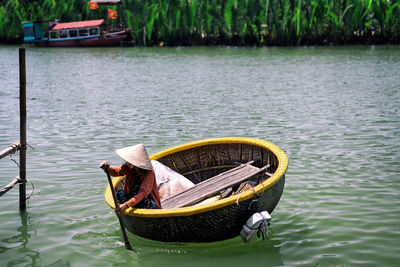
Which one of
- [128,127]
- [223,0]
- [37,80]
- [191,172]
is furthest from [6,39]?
[191,172]

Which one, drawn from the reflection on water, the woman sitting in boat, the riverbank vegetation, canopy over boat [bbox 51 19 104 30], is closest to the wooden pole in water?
the reflection on water

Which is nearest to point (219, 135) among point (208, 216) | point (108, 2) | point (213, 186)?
point (213, 186)

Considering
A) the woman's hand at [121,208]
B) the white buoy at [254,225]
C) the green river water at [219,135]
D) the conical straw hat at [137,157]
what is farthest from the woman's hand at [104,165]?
the white buoy at [254,225]

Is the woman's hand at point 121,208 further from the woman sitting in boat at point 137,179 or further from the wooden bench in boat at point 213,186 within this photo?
the wooden bench in boat at point 213,186

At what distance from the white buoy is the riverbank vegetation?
27393mm

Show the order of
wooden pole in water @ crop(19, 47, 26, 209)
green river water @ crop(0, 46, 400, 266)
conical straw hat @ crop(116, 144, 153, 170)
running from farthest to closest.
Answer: wooden pole in water @ crop(19, 47, 26, 209), green river water @ crop(0, 46, 400, 266), conical straw hat @ crop(116, 144, 153, 170)

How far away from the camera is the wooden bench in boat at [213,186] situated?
5891 mm

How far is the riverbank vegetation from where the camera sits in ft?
102

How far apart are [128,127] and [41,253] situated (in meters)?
5.93

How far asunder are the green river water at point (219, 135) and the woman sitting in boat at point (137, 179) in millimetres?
497

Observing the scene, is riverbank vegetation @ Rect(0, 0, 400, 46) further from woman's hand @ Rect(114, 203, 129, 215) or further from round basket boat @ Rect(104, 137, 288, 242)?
woman's hand @ Rect(114, 203, 129, 215)

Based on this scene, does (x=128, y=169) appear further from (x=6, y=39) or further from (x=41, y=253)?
(x=6, y=39)

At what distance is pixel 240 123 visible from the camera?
11500mm

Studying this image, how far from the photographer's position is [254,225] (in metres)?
5.09
